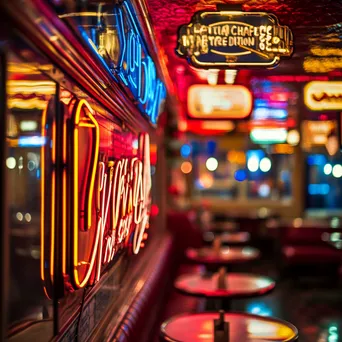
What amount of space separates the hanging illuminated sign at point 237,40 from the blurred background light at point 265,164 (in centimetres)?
1058

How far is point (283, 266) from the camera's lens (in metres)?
10.3

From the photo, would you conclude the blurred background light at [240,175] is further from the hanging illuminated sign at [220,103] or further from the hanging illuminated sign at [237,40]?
the hanging illuminated sign at [237,40]

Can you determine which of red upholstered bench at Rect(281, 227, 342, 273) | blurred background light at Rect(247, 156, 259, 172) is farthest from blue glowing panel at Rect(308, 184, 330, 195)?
red upholstered bench at Rect(281, 227, 342, 273)

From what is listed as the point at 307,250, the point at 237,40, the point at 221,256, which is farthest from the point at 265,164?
the point at 237,40

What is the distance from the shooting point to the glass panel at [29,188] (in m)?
2.05

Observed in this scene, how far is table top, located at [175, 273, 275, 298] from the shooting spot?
17.4ft

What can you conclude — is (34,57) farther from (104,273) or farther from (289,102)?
(289,102)

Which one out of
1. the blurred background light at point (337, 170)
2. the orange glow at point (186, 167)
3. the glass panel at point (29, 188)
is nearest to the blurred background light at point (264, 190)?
the blurred background light at point (337, 170)

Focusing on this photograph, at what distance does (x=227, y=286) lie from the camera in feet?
18.4

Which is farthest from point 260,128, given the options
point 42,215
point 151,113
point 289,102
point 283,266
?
point 42,215

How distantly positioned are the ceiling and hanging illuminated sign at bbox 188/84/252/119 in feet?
3.28

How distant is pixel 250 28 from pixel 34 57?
82.9 inches

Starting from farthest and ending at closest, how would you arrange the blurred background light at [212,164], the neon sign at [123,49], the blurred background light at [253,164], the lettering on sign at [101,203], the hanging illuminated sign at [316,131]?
the blurred background light at [212,164] < the blurred background light at [253,164] < the hanging illuminated sign at [316,131] < the neon sign at [123,49] < the lettering on sign at [101,203]

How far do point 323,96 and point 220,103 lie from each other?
1.43 metres
